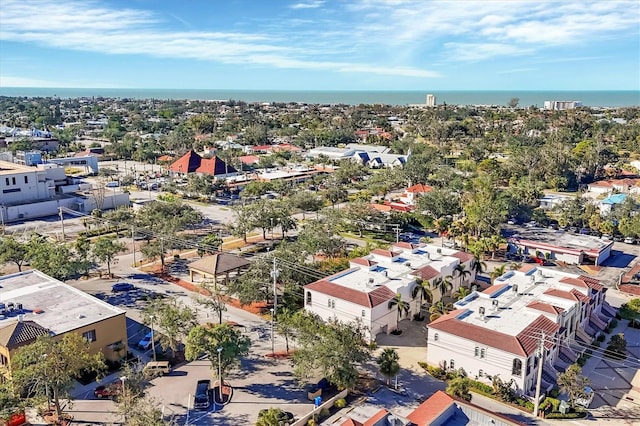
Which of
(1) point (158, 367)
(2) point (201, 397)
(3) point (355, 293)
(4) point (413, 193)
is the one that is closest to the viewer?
(2) point (201, 397)

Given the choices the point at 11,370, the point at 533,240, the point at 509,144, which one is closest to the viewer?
the point at 11,370

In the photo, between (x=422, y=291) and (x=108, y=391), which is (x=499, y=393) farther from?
(x=108, y=391)

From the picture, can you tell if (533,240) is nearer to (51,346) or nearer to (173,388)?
(173,388)

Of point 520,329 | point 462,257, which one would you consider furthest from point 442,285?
point 520,329

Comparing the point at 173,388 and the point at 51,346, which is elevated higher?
the point at 51,346

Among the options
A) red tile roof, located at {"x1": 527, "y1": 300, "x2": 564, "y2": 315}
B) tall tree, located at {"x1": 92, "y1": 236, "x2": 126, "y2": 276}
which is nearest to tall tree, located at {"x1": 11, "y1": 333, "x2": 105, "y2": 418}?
tall tree, located at {"x1": 92, "y1": 236, "x2": 126, "y2": 276}

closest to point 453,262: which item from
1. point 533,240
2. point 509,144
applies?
point 533,240

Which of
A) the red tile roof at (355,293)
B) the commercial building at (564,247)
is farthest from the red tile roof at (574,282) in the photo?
the commercial building at (564,247)
